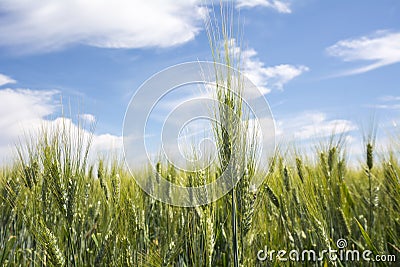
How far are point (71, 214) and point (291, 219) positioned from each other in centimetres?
173

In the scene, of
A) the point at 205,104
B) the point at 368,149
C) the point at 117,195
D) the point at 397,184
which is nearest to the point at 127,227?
the point at 117,195

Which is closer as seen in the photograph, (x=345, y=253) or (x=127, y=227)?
(x=127, y=227)

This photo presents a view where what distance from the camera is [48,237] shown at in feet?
6.59

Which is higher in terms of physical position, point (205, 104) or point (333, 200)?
point (205, 104)

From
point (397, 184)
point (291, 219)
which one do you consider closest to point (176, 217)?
point (291, 219)

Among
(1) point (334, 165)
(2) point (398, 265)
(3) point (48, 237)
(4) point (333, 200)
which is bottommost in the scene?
(2) point (398, 265)

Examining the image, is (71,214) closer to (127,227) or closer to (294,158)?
(127,227)

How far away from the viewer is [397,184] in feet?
9.11

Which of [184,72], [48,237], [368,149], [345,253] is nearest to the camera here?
[48,237]

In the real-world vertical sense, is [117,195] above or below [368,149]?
below

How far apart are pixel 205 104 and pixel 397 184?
159cm

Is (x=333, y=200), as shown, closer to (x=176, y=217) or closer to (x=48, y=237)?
(x=176, y=217)

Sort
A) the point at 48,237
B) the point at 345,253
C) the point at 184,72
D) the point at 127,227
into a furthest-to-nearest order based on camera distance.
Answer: the point at 345,253 < the point at 184,72 < the point at 127,227 < the point at 48,237

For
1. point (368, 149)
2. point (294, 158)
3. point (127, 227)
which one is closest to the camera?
point (127, 227)
